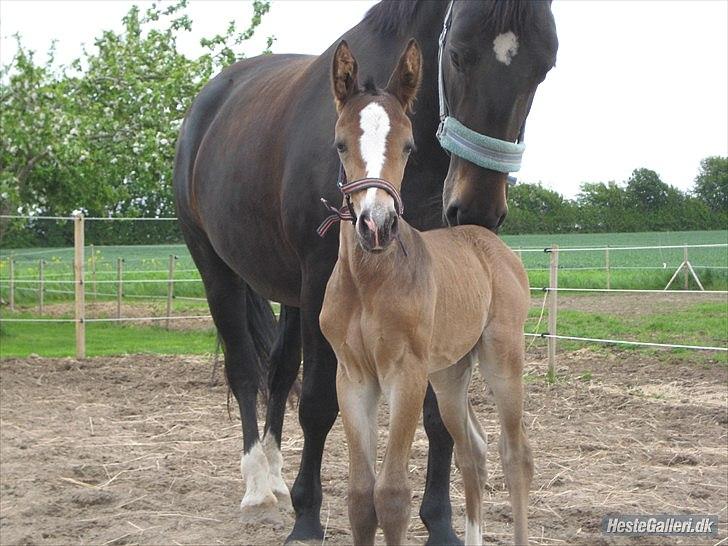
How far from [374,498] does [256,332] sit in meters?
2.94

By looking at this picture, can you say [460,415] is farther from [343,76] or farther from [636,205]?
[636,205]

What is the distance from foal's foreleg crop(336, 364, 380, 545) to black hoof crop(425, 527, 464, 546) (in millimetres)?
952

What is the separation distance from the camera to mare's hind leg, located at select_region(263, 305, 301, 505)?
16.8 ft

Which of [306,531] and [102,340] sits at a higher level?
[306,531]

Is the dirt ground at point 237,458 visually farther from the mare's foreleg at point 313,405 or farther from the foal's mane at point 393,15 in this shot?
the foal's mane at point 393,15

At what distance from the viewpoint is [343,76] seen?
3.01 meters

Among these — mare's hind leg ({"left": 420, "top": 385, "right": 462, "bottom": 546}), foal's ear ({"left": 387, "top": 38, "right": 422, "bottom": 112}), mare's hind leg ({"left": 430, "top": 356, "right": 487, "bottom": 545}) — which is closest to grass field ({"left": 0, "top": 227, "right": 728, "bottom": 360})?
mare's hind leg ({"left": 420, "top": 385, "right": 462, "bottom": 546})

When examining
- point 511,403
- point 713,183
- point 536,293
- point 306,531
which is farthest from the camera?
point 536,293

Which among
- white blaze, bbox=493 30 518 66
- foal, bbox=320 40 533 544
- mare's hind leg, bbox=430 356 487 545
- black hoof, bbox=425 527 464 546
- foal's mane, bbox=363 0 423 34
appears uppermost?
foal's mane, bbox=363 0 423 34

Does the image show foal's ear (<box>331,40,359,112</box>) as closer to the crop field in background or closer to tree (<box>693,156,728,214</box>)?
tree (<box>693,156,728,214</box>)

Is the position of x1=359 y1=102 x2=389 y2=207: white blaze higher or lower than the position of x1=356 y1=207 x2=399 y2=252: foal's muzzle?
higher

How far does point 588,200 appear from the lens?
12.3m

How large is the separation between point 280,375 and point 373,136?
275 cm

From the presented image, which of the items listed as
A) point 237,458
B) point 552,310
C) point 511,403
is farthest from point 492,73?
point 552,310
